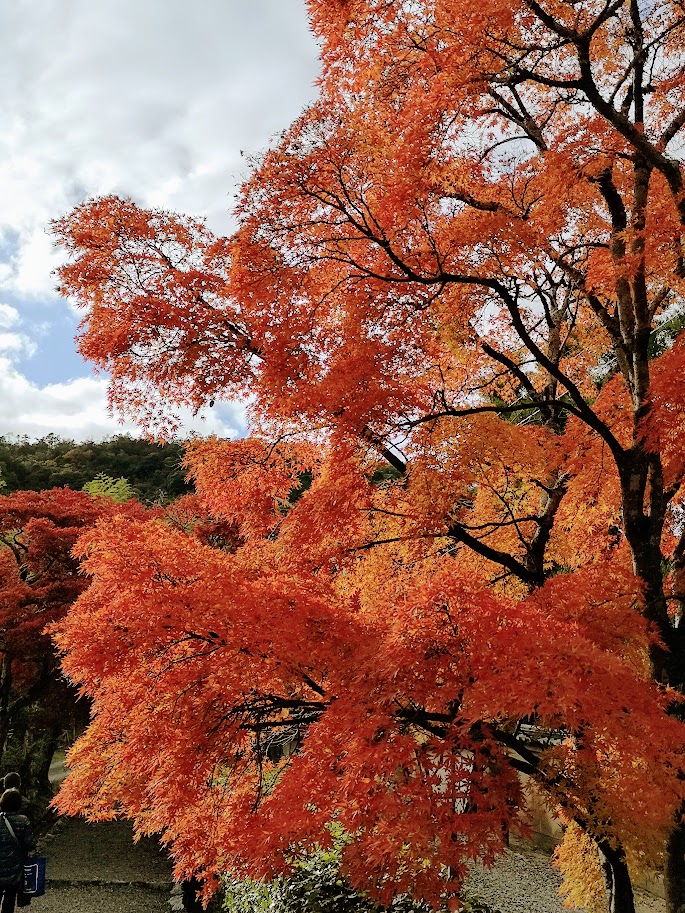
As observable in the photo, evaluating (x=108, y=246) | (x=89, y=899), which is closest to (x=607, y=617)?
(x=108, y=246)

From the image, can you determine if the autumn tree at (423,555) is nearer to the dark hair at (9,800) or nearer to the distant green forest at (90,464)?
the dark hair at (9,800)

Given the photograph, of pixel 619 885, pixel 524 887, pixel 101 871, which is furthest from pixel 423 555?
pixel 101 871

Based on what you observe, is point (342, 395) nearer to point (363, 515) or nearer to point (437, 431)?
point (437, 431)

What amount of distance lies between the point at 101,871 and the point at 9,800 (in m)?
7.31

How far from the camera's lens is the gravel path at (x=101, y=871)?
9555 millimetres

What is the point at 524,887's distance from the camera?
30.5 ft

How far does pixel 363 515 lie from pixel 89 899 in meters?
8.93

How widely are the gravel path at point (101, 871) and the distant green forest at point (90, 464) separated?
1685 cm

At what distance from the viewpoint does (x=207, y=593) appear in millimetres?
4031

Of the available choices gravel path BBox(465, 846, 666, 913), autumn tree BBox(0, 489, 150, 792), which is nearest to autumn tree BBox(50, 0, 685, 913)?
gravel path BBox(465, 846, 666, 913)

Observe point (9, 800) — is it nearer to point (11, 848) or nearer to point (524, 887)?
point (11, 848)

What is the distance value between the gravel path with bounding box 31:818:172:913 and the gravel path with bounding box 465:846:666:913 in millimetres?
5067

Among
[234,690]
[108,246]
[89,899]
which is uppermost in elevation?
[108,246]

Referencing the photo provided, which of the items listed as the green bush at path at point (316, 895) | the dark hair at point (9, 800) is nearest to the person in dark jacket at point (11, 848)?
the dark hair at point (9, 800)
